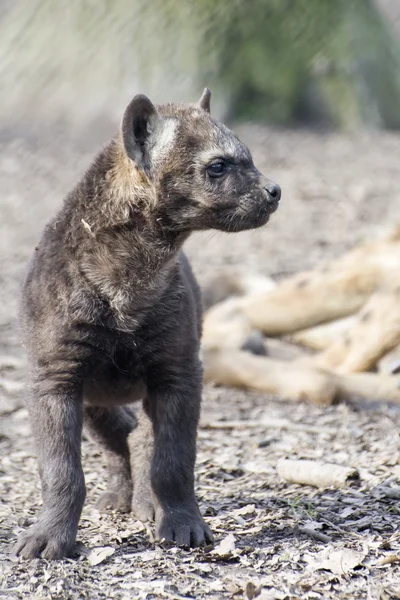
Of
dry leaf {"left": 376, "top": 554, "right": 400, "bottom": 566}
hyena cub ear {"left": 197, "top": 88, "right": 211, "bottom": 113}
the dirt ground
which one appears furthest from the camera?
hyena cub ear {"left": 197, "top": 88, "right": 211, "bottom": 113}

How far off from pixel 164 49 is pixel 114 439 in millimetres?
10144

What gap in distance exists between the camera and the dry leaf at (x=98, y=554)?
15.1 feet

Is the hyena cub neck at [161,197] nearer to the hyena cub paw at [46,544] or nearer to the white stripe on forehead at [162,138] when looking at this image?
the white stripe on forehead at [162,138]

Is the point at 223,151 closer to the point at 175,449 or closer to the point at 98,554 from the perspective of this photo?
the point at 175,449

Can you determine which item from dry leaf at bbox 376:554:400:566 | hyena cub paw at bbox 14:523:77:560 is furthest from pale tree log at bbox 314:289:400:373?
hyena cub paw at bbox 14:523:77:560

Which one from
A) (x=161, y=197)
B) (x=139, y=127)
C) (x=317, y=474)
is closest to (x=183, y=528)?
(x=317, y=474)

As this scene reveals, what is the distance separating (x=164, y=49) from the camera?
48.9 feet

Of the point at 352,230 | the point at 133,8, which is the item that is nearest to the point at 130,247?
the point at 352,230

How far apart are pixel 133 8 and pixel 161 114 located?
9.80 metres

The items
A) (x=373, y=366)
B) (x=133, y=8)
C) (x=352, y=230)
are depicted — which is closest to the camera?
(x=373, y=366)

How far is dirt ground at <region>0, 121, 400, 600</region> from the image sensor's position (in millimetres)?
4324

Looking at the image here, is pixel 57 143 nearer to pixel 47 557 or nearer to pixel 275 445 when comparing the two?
pixel 275 445

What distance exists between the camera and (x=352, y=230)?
12438mm

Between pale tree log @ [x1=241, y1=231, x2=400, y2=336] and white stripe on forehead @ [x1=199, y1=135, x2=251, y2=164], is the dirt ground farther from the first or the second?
pale tree log @ [x1=241, y1=231, x2=400, y2=336]
